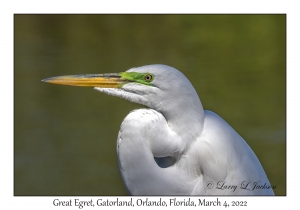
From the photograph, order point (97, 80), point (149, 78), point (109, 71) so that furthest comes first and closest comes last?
point (109, 71), point (97, 80), point (149, 78)

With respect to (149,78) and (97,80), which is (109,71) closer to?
(97,80)

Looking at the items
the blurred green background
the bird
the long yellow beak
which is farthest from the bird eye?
the blurred green background

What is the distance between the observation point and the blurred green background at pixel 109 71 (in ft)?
18.0

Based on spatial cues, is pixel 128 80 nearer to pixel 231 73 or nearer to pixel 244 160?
pixel 244 160

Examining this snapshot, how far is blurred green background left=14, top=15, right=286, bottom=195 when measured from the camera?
5473 millimetres

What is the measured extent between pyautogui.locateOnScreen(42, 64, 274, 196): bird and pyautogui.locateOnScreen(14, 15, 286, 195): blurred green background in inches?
81.9

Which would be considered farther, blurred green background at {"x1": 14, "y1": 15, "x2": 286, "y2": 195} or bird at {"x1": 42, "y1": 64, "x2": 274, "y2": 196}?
blurred green background at {"x1": 14, "y1": 15, "x2": 286, "y2": 195}

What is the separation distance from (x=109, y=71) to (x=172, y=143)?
4.72 meters

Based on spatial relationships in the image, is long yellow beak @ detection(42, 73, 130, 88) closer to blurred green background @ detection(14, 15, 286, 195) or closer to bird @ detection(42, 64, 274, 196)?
bird @ detection(42, 64, 274, 196)

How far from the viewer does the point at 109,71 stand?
7477 mm

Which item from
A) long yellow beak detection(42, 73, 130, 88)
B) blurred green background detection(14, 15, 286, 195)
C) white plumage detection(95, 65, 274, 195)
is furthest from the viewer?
blurred green background detection(14, 15, 286, 195)

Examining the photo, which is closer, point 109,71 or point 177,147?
point 177,147

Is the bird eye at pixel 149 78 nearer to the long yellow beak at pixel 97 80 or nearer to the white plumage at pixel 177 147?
the white plumage at pixel 177 147

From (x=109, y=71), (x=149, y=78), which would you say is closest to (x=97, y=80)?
(x=149, y=78)
